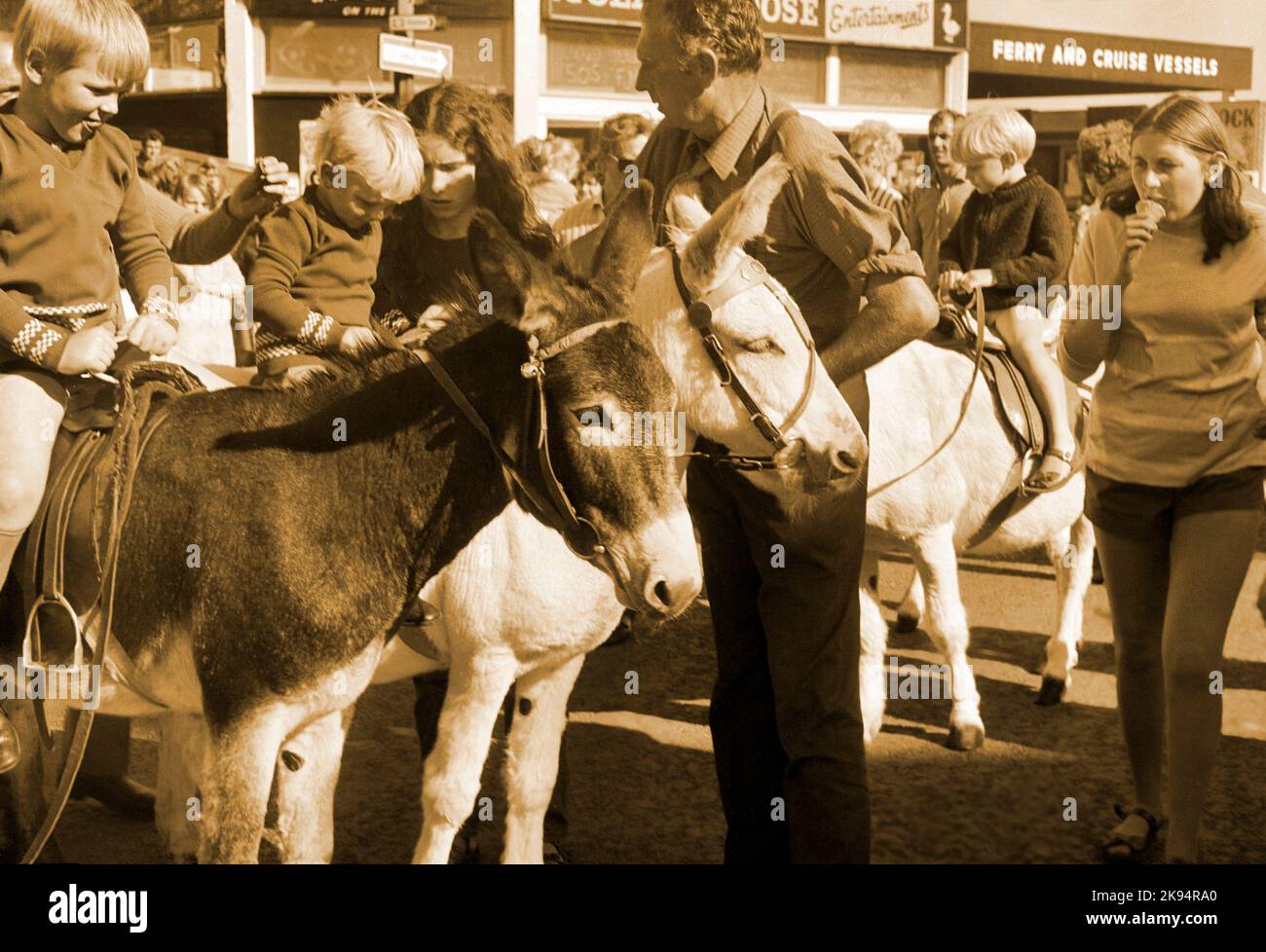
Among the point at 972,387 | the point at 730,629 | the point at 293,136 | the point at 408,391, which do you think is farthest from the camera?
the point at 293,136

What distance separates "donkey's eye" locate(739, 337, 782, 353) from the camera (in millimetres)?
3277

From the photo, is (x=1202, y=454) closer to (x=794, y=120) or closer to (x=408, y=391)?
(x=794, y=120)

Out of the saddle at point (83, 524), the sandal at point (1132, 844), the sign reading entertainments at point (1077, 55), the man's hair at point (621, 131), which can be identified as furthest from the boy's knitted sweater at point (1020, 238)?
the sign reading entertainments at point (1077, 55)

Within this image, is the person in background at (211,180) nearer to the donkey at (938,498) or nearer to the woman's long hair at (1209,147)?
the donkey at (938,498)

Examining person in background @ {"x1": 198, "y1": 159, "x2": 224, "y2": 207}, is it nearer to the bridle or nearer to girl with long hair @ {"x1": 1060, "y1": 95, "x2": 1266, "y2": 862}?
girl with long hair @ {"x1": 1060, "y1": 95, "x2": 1266, "y2": 862}

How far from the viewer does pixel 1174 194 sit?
4.11 metres

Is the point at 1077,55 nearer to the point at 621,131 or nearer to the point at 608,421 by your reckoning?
the point at 621,131

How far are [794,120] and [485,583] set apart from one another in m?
1.55

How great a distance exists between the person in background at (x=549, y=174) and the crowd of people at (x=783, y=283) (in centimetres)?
59

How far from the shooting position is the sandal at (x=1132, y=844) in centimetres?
457

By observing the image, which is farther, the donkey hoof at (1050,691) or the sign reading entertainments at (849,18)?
the sign reading entertainments at (849,18)

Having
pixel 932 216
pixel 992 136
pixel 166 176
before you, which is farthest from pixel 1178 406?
pixel 166 176

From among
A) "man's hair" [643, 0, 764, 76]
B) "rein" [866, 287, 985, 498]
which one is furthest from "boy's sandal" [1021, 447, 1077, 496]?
"man's hair" [643, 0, 764, 76]
